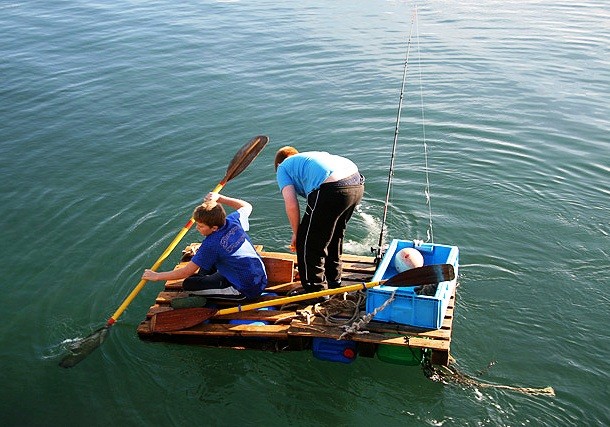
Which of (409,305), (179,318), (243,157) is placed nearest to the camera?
(409,305)

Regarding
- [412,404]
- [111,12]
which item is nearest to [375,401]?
[412,404]

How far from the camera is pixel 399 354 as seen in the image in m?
6.33

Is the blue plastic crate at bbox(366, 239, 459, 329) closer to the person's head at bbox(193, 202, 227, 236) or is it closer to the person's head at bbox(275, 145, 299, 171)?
the person's head at bbox(275, 145, 299, 171)

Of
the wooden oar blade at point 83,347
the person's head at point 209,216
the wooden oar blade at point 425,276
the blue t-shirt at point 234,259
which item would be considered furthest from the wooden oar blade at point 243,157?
the wooden oar blade at point 425,276

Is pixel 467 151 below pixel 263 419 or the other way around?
the other way around

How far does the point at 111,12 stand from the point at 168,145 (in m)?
11.9

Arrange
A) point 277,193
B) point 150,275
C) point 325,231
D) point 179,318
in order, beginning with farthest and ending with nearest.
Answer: point 277,193
point 150,275
point 179,318
point 325,231

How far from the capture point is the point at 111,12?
21688mm

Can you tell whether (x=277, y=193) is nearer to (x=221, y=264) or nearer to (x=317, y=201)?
(x=221, y=264)

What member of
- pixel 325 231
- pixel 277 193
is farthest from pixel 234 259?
pixel 277 193

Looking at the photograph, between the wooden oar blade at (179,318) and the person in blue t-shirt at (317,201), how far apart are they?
1.12 meters

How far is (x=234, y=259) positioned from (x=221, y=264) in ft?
0.65

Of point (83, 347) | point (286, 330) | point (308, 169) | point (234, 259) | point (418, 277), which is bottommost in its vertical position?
point (83, 347)

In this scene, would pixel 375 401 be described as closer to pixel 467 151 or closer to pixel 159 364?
pixel 159 364
